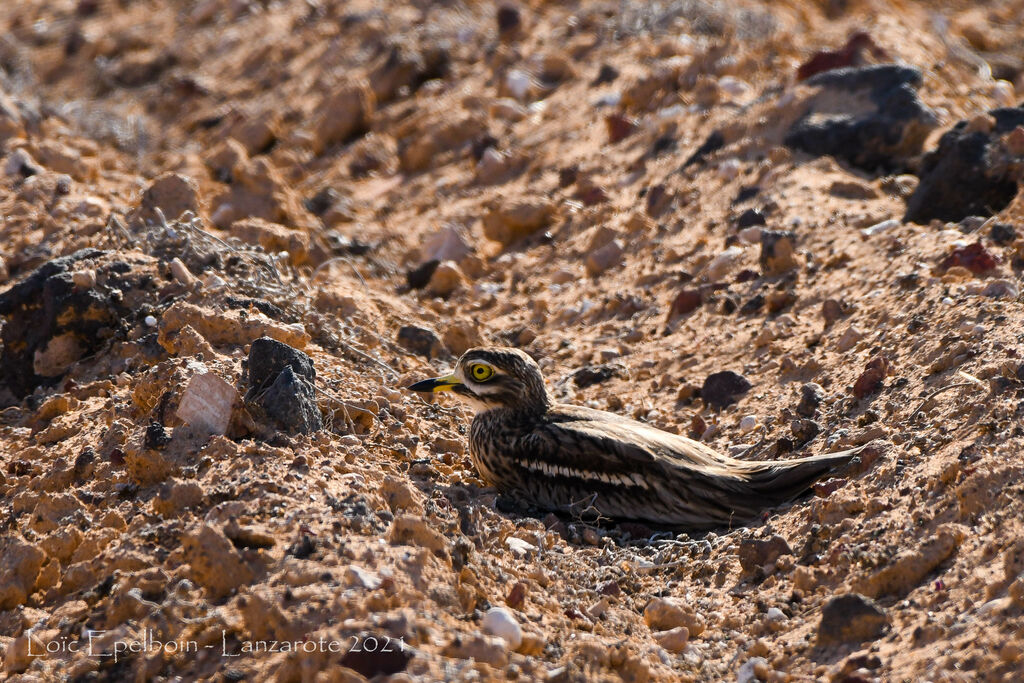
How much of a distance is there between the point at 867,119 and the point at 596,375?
9.29ft

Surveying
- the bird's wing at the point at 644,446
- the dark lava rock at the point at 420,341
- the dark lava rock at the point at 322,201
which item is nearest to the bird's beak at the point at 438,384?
the bird's wing at the point at 644,446

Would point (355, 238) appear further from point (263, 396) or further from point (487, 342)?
point (263, 396)

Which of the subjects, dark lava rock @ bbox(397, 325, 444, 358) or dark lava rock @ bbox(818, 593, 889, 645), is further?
dark lava rock @ bbox(397, 325, 444, 358)

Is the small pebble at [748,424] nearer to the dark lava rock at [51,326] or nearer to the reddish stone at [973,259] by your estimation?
the reddish stone at [973,259]

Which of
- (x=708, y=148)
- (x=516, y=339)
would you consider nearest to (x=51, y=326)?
(x=516, y=339)

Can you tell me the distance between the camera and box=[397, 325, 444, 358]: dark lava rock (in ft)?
20.9

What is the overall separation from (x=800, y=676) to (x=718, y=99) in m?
6.06

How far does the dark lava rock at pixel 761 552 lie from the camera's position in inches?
165

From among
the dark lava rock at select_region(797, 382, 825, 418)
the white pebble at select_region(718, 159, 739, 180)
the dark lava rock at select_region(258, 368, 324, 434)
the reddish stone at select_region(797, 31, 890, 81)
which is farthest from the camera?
the reddish stone at select_region(797, 31, 890, 81)

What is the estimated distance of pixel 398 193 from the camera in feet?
29.8

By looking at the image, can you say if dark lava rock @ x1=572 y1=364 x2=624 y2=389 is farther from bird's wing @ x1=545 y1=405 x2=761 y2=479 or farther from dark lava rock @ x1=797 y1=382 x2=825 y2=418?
dark lava rock @ x1=797 y1=382 x2=825 y2=418

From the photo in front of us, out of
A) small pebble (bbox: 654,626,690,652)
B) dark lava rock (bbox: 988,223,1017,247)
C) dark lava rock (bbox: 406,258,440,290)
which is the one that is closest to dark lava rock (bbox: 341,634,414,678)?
small pebble (bbox: 654,626,690,652)

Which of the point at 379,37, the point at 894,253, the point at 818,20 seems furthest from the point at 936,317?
the point at 379,37

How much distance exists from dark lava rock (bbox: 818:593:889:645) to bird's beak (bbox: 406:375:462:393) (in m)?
2.26
